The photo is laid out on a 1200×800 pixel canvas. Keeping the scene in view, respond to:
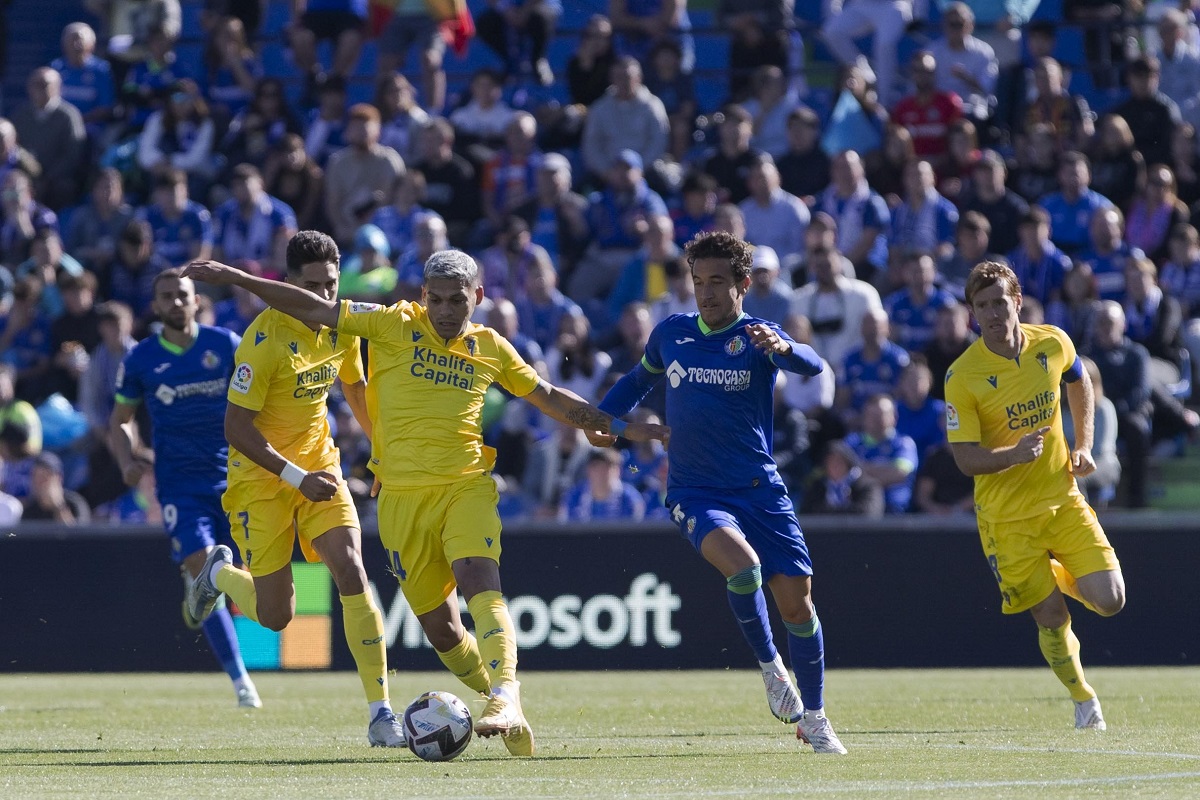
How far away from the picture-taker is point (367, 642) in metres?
9.10

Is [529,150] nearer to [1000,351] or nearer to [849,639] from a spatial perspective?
[849,639]

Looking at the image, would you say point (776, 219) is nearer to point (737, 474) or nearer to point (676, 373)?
point (676, 373)

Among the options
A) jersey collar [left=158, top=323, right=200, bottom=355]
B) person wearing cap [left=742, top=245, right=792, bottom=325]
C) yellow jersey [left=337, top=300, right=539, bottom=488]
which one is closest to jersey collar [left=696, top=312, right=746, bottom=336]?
yellow jersey [left=337, top=300, right=539, bottom=488]

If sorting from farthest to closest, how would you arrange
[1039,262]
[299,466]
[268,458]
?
[1039,262] → [299,466] → [268,458]

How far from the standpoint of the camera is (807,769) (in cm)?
785

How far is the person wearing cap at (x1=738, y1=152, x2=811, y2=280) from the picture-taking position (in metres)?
17.8

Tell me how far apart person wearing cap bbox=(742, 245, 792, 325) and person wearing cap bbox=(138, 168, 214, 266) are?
5.70 m

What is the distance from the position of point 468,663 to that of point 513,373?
146 centimetres

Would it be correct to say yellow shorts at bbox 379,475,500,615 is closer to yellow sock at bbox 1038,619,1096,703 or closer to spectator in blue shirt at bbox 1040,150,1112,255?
yellow sock at bbox 1038,619,1096,703

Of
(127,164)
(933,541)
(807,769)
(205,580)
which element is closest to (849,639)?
(933,541)

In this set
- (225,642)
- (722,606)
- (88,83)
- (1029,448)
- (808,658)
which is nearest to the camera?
(808,658)

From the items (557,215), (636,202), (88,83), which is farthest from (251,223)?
(88,83)

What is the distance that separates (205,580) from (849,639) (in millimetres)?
5982

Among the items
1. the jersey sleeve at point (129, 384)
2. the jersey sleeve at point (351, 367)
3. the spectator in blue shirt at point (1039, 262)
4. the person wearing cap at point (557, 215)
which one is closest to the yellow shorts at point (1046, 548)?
the jersey sleeve at point (351, 367)
